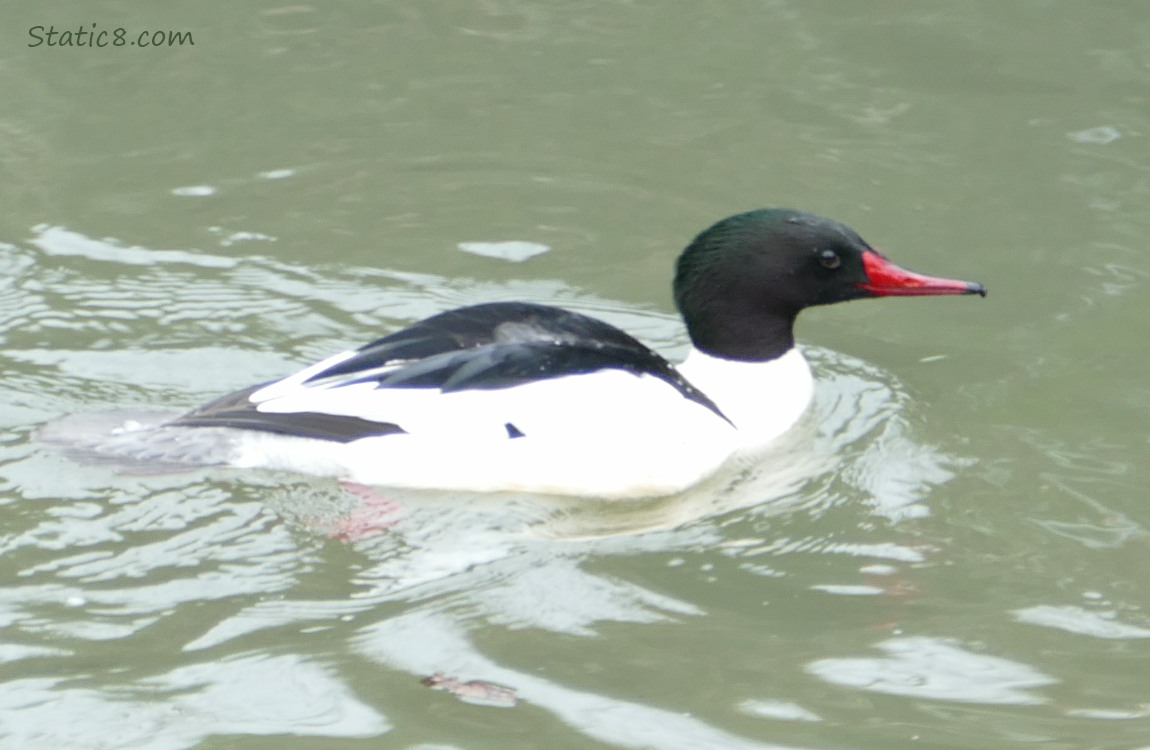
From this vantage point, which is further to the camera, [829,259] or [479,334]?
[829,259]

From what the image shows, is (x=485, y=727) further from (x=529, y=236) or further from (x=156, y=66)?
(x=156, y=66)

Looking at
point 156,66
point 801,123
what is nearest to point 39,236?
point 156,66

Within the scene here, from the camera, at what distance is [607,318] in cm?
746

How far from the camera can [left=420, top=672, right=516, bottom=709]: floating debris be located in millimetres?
4727

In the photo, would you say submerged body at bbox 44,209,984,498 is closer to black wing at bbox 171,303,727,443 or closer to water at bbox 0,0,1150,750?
black wing at bbox 171,303,727,443

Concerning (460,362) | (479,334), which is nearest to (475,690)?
(460,362)

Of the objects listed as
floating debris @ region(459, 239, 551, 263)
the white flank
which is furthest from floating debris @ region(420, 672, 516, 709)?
floating debris @ region(459, 239, 551, 263)

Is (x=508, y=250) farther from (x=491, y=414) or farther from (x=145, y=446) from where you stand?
(x=145, y=446)

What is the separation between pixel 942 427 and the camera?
6598mm

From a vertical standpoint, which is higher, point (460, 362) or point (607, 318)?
point (460, 362)

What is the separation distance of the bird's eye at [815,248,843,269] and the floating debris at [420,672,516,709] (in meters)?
2.36

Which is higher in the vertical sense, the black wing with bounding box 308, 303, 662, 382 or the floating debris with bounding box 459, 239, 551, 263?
the black wing with bounding box 308, 303, 662, 382

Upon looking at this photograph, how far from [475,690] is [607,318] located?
295cm

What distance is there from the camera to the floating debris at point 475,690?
4727mm
